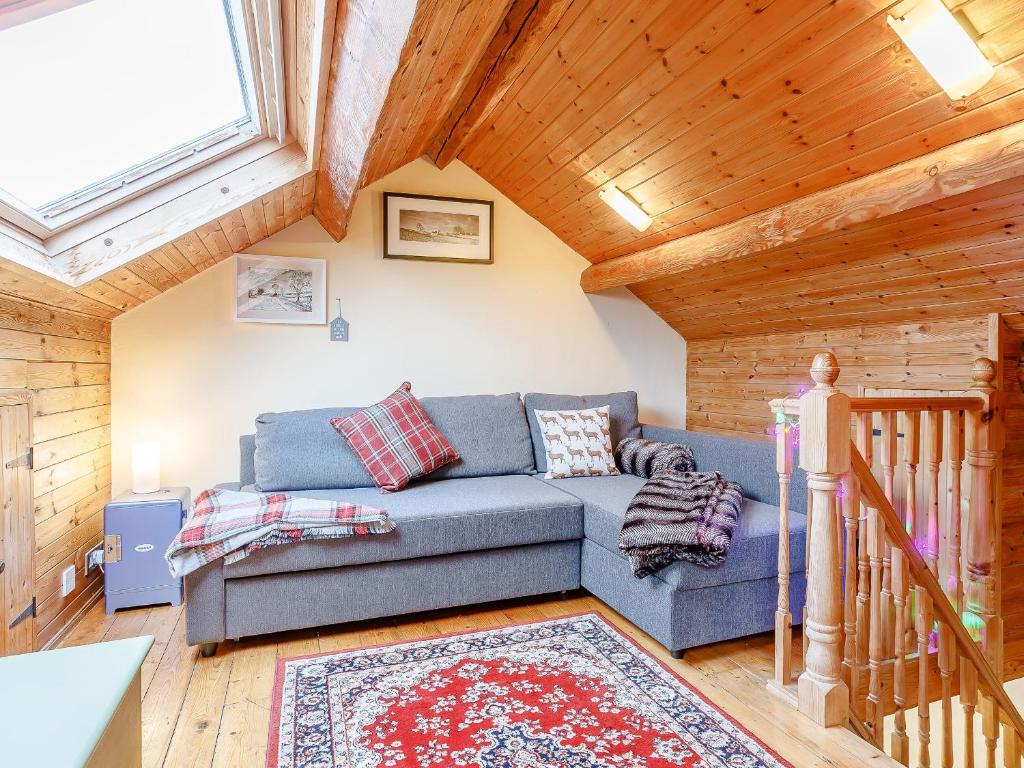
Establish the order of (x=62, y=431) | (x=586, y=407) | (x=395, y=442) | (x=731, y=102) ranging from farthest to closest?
(x=586, y=407), (x=395, y=442), (x=62, y=431), (x=731, y=102)

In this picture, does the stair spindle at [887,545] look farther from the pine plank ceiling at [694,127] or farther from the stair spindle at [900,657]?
the pine plank ceiling at [694,127]

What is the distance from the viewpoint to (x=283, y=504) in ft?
7.85

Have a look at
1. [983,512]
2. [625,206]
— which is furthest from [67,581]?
[983,512]

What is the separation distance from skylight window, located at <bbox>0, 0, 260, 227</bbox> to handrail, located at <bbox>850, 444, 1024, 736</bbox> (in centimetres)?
228

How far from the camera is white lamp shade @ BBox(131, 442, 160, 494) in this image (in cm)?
287

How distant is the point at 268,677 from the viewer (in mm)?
2082

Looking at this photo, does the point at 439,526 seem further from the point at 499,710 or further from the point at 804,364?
the point at 804,364

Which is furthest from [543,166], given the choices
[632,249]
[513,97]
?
[632,249]

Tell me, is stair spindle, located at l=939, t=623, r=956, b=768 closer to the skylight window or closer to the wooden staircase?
the wooden staircase

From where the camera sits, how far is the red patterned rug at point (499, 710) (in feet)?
5.41

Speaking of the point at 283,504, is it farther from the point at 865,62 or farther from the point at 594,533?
the point at 865,62

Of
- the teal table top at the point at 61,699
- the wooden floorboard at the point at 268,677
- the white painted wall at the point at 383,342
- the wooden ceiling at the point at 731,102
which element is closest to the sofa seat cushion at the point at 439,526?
the wooden floorboard at the point at 268,677

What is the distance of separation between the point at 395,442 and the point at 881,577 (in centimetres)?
207

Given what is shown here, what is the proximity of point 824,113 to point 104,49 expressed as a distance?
228cm
